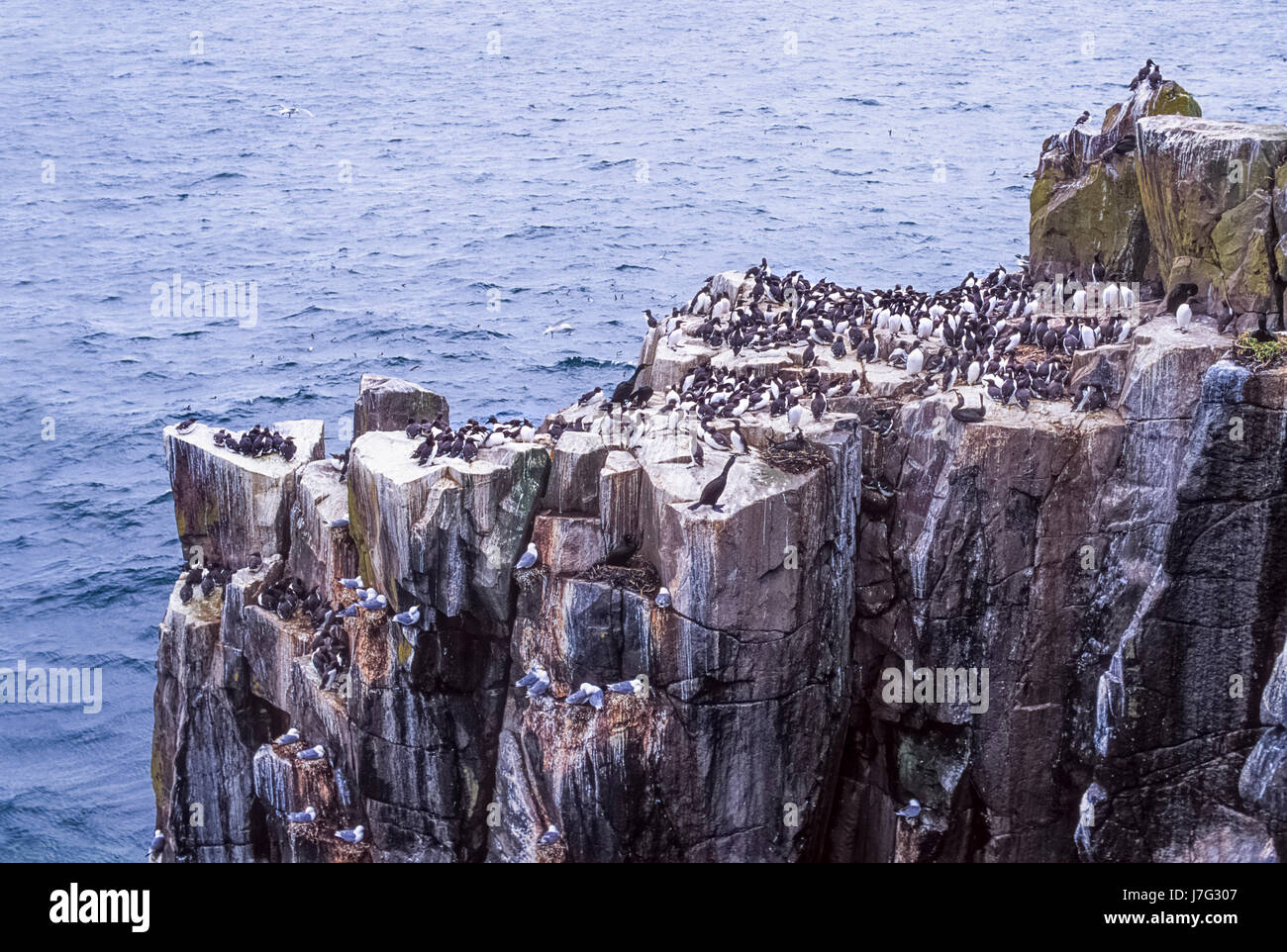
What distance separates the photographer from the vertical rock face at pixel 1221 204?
2412cm

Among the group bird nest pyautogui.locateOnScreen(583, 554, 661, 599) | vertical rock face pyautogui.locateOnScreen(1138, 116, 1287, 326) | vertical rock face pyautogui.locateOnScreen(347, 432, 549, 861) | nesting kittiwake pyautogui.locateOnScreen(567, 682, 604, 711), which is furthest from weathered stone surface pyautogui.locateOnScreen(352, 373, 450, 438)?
vertical rock face pyautogui.locateOnScreen(1138, 116, 1287, 326)

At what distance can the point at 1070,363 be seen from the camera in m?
25.8

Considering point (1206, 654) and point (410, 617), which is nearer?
point (1206, 654)

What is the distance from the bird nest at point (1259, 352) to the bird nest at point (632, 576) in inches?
388

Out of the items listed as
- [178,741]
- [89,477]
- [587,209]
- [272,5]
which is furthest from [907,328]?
[272,5]

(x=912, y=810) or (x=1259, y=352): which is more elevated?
(x=1259, y=352)

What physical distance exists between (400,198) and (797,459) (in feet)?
188

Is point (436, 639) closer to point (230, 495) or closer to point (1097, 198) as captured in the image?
point (230, 495)

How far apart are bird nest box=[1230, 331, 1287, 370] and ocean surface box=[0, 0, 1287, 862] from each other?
29.4m

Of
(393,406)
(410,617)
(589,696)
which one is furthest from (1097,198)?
(410,617)

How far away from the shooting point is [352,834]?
2598 centimetres

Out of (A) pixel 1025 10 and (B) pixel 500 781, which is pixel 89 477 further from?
(A) pixel 1025 10

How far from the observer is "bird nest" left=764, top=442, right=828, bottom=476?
928 inches

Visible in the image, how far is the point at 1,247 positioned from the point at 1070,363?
61.4m
